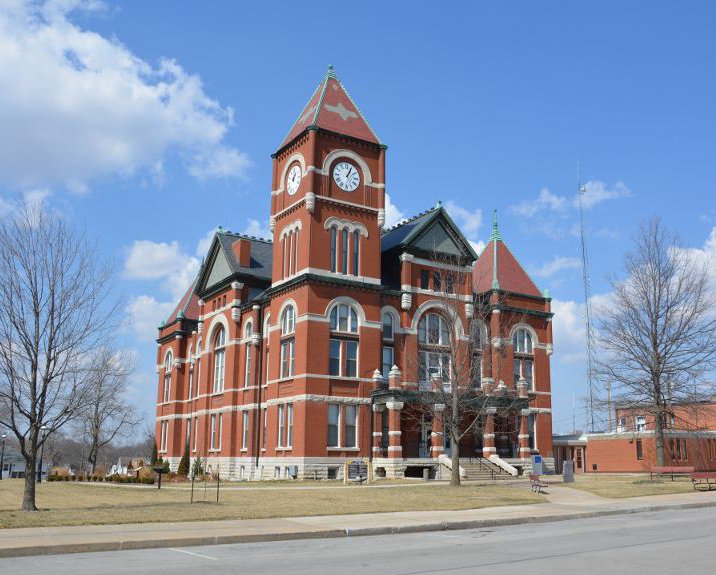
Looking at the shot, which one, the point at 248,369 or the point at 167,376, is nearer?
the point at 248,369

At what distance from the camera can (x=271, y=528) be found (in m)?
18.2

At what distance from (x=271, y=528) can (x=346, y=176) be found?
3017 cm

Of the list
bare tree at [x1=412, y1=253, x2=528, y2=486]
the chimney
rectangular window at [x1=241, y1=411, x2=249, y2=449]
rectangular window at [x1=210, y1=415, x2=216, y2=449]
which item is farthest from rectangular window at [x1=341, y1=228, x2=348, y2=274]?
rectangular window at [x1=210, y1=415, x2=216, y2=449]

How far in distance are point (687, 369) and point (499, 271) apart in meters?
15.4

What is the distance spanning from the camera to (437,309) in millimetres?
47562

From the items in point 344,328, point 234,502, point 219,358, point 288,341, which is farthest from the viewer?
point 219,358

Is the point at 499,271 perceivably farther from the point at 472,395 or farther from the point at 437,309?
the point at 472,395

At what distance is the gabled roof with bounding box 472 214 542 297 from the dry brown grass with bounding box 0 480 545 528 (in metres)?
21.8

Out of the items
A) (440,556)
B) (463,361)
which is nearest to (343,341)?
(463,361)

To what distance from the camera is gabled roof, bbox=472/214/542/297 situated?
52.9 meters

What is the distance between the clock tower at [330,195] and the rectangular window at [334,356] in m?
3.86

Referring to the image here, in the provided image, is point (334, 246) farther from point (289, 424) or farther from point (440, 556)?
point (440, 556)

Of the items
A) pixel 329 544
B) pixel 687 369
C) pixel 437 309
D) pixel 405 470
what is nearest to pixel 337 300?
pixel 437 309

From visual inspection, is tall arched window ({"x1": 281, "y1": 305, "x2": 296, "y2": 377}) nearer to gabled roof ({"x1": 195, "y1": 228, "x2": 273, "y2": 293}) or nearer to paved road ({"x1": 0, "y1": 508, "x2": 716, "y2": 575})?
gabled roof ({"x1": 195, "y1": 228, "x2": 273, "y2": 293})
